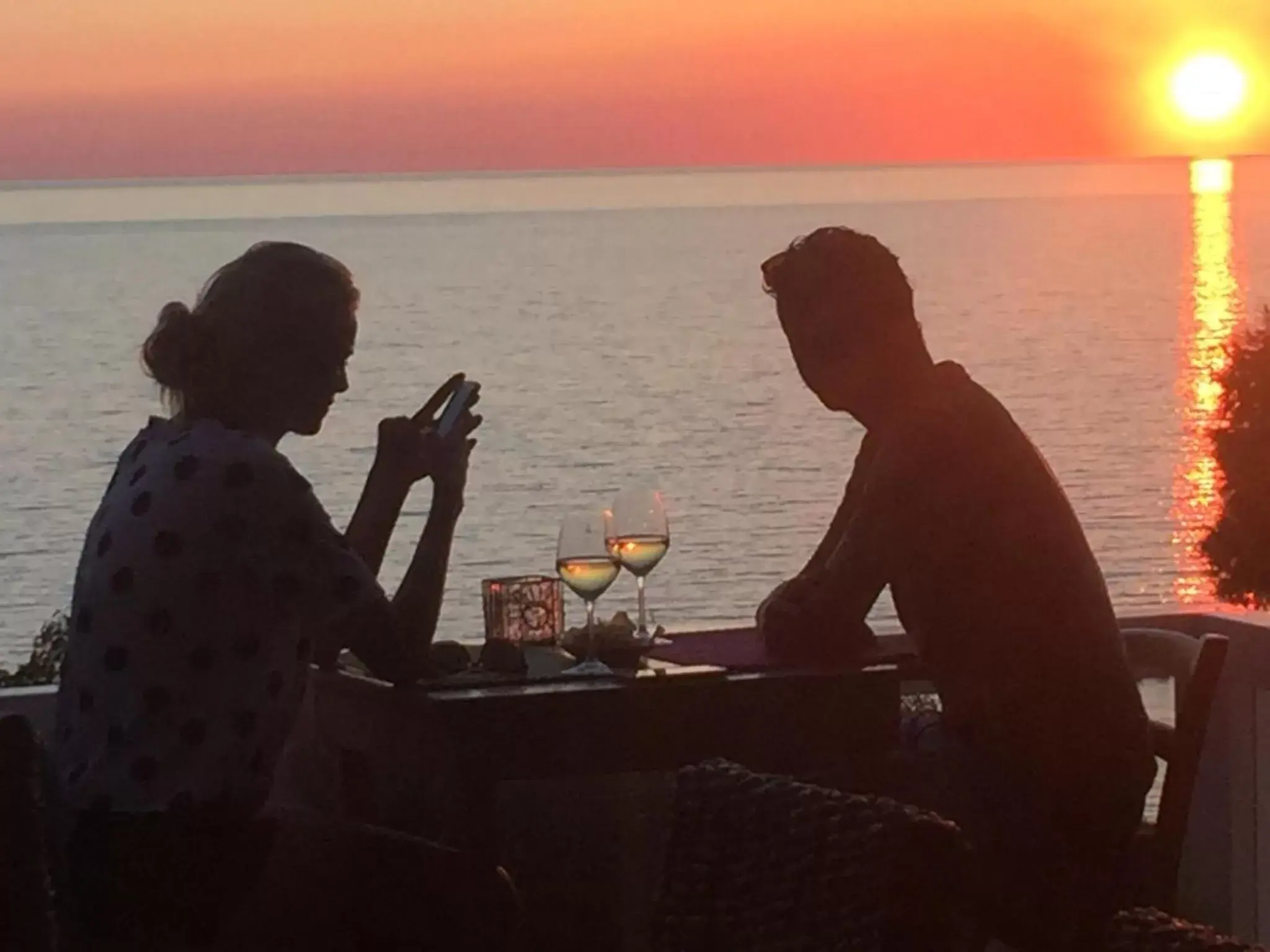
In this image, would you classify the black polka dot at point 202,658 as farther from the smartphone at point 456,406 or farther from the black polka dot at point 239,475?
the smartphone at point 456,406

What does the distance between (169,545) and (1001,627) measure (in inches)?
38.3

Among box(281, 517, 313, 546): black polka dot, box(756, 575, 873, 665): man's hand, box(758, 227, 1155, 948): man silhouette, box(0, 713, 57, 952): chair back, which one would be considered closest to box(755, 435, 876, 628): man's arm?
box(756, 575, 873, 665): man's hand

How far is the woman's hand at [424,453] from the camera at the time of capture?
263cm

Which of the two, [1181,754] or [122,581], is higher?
[122,581]

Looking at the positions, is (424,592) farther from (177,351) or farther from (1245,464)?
(1245,464)

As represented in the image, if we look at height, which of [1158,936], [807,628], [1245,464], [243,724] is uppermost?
[1245,464]

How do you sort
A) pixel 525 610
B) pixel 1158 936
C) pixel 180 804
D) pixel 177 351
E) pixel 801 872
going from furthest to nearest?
pixel 525 610
pixel 177 351
pixel 180 804
pixel 1158 936
pixel 801 872

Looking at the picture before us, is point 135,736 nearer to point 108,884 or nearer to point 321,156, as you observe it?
point 108,884

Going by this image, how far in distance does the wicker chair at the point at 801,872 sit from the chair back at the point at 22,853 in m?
0.51

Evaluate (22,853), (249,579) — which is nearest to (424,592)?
(249,579)

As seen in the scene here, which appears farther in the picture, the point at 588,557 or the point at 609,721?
the point at 588,557

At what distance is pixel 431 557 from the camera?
2488 mm

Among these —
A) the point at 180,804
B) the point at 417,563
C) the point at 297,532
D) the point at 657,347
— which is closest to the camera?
the point at 180,804

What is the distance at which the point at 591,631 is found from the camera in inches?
106
